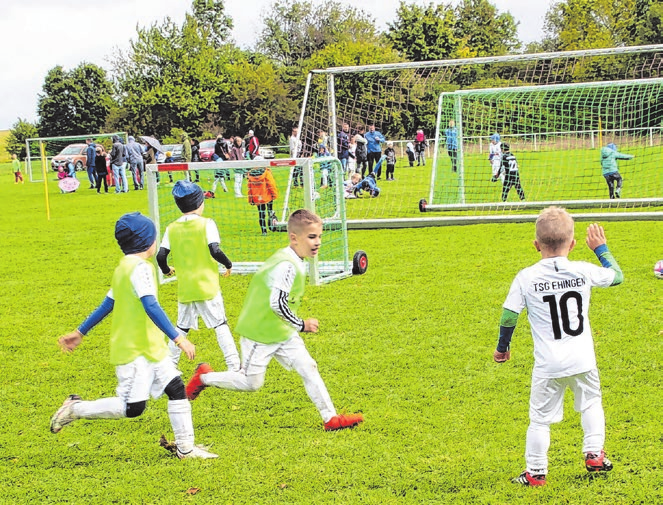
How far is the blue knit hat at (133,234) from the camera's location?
501cm

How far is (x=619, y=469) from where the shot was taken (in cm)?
474

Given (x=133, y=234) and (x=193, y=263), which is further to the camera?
(x=193, y=263)

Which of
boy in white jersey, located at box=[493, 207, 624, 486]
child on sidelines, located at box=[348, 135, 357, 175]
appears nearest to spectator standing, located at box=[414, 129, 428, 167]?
child on sidelines, located at box=[348, 135, 357, 175]

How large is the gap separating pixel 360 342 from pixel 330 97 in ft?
30.0

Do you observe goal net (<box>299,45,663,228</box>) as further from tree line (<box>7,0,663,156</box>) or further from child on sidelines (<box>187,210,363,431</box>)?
tree line (<box>7,0,663,156</box>)

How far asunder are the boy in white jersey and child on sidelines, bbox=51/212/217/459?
204cm

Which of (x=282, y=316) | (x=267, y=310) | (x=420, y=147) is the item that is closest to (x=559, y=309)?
(x=282, y=316)

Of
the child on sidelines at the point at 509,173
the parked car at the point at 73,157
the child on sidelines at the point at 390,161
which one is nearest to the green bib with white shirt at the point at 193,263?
the child on sidelines at the point at 509,173

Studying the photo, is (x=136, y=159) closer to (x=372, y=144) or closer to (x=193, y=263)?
(x=372, y=144)

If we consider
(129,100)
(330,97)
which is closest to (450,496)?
(330,97)

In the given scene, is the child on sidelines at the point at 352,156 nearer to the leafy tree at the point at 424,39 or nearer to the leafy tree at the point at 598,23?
the leafy tree at the point at 424,39

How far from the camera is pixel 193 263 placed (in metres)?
6.86

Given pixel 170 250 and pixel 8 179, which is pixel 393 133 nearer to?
pixel 170 250

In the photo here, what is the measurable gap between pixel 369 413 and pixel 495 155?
1644 cm
